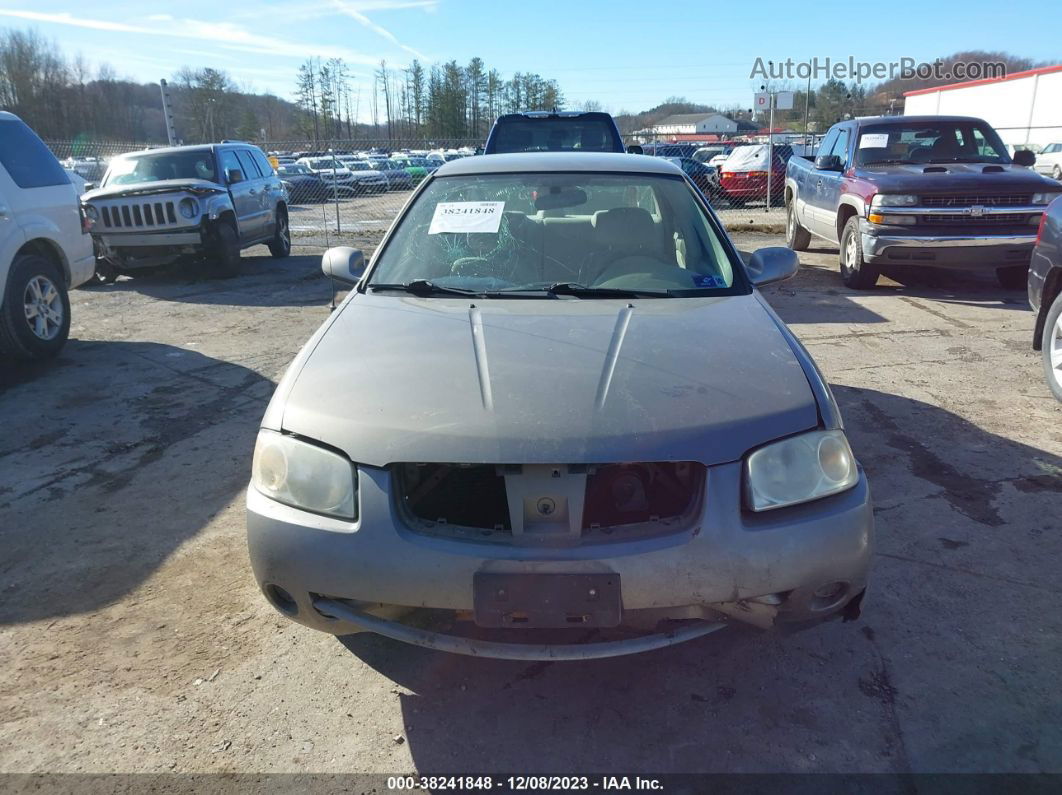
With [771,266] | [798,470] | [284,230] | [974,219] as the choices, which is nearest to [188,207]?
[284,230]

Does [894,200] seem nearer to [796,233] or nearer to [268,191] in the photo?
[796,233]

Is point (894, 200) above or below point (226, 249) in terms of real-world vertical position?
above

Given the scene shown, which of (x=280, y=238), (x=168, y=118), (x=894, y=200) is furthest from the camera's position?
(x=168, y=118)

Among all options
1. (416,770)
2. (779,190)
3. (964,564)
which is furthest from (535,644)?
(779,190)

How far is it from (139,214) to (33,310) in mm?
4179

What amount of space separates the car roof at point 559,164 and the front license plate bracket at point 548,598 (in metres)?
2.38

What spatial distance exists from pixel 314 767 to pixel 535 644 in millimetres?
726

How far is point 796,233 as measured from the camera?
38.4 feet

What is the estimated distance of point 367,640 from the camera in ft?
8.89

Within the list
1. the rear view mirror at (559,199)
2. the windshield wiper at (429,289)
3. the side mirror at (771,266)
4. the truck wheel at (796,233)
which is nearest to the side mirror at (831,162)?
the truck wheel at (796,233)

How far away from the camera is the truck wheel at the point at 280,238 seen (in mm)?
12750

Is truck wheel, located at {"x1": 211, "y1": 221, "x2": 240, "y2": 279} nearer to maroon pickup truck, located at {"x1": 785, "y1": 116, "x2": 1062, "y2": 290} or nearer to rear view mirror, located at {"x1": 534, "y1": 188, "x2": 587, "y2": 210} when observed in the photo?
maroon pickup truck, located at {"x1": 785, "y1": 116, "x2": 1062, "y2": 290}

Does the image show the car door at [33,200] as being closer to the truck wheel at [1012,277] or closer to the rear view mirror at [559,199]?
the rear view mirror at [559,199]

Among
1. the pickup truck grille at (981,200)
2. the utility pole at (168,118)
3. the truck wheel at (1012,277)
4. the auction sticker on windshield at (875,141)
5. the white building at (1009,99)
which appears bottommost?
the truck wheel at (1012,277)
